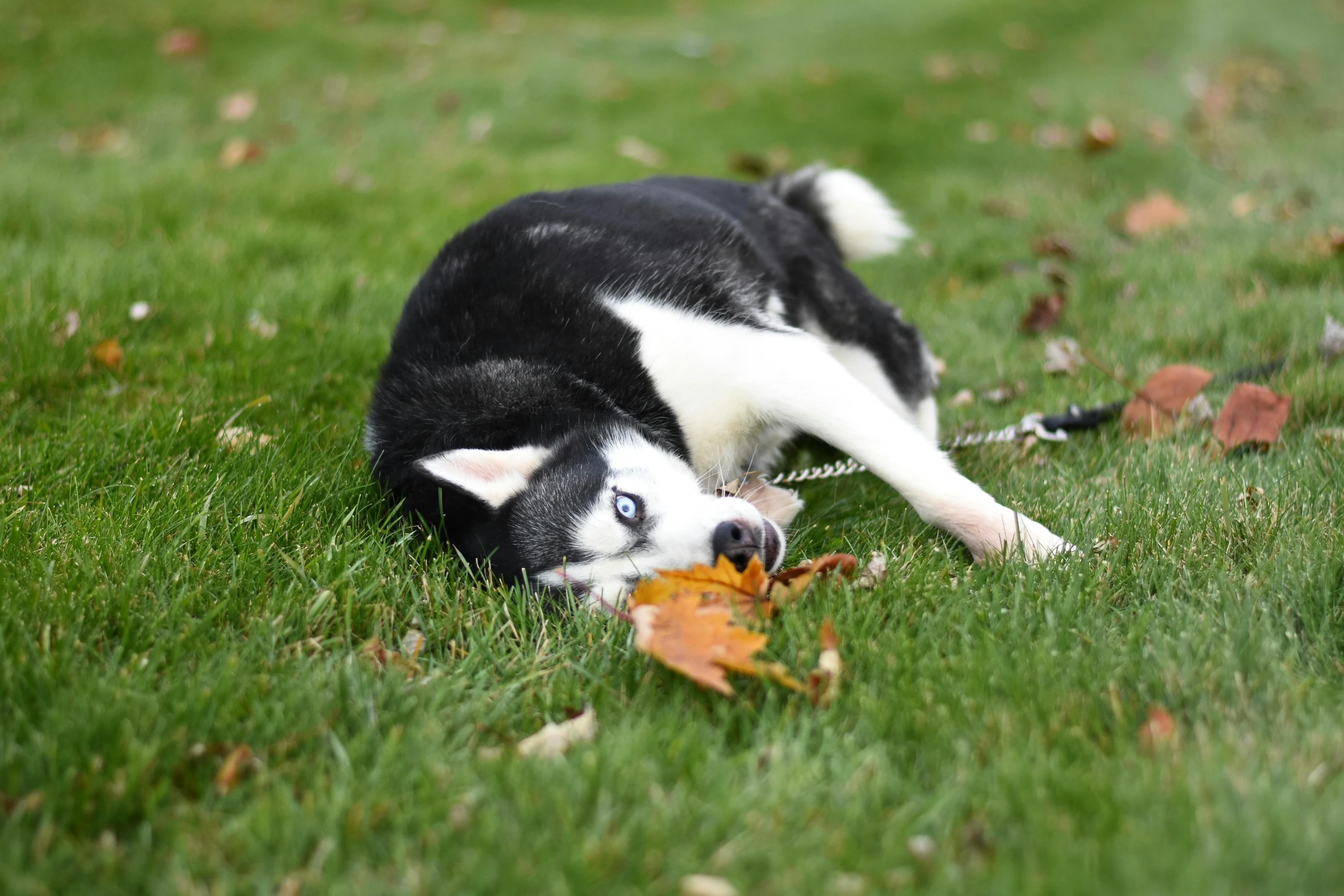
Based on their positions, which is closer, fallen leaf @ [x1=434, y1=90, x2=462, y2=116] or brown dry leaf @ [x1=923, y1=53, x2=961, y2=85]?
fallen leaf @ [x1=434, y1=90, x2=462, y2=116]

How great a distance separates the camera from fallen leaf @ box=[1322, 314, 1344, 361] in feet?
11.5

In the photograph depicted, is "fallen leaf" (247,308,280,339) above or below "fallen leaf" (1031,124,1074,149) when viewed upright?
above

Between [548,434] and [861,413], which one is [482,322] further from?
[861,413]

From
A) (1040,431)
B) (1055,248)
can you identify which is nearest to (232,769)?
(1040,431)

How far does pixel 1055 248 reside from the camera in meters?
5.15

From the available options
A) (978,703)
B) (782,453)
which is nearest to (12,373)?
(782,453)

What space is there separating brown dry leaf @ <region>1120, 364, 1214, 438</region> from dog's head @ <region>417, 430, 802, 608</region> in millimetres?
1501

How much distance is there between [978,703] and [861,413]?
106 centimetres

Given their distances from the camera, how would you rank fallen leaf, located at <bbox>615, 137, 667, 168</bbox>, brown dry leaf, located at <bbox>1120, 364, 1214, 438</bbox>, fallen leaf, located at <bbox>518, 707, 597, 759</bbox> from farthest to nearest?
fallen leaf, located at <bbox>615, 137, 667, 168</bbox> → brown dry leaf, located at <bbox>1120, 364, 1214, 438</bbox> → fallen leaf, located at <bbox>518, 707, 597, 759</bbox>

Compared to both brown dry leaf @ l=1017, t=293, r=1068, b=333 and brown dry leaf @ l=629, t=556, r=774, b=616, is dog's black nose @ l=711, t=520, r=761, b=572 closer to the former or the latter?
brown dry leaf @ l=629, t=556, r=774, b=616

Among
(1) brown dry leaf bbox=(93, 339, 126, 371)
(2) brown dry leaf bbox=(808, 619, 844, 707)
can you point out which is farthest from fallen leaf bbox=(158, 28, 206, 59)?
(2) brown dry leaf bbox=(808, 619, 844, 707)

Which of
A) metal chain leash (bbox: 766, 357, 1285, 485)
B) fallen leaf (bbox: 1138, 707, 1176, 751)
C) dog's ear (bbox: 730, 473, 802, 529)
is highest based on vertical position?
fallen leaf (bbox: 1138, 707, 1176, 751)

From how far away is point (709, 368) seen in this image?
2.79m

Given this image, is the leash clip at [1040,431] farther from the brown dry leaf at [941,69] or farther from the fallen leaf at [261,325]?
the brown dry leaf at [941,69]
